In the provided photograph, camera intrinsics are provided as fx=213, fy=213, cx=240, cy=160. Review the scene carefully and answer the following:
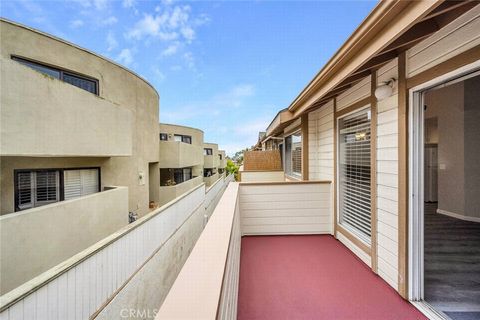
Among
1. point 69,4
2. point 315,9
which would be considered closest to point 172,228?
point 69,4

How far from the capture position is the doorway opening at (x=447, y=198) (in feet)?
7.73

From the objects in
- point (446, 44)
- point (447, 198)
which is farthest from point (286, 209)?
point (447, 198)

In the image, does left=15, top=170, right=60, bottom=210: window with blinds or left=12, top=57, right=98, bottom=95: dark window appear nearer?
left=15, top=170, right=60, bottom=210: window with blinds

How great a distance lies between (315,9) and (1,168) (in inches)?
374

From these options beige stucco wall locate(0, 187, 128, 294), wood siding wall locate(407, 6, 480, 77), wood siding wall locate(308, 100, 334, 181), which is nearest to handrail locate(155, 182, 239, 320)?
wood siding wall locate(407, 6, 480, 77)

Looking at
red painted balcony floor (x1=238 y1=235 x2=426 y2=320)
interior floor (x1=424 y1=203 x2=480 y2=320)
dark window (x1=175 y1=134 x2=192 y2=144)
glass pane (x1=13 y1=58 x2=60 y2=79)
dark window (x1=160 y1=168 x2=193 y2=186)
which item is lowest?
red painted balcony floor (x1=238 y1=235 x2=426 y2=320)

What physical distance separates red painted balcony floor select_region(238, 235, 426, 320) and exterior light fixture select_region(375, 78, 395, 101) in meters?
2.45

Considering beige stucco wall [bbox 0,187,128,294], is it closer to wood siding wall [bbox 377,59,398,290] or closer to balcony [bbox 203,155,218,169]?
wood siding wall [bbox 377,59,398,290]

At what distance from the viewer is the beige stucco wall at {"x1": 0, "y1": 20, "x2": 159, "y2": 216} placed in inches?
159

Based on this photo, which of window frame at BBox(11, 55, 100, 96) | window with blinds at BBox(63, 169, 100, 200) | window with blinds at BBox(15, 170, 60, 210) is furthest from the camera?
window with blinds at BBox(63, 169, 100, 200)

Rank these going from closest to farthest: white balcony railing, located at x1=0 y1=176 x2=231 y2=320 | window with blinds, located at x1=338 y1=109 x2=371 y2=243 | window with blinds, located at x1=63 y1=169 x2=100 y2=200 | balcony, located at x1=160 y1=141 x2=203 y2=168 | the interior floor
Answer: white balcony railing, located at x1=0 y1=176 x2=231 y2=320
the interior floor
window with blinds, located at x1=338 y1=109 x2=371 y2=243
window with blinds, located at x1=63 y1=169 x2=100 y2=200
balcony, located at x1=160 y1=141 x2=203 y2=168

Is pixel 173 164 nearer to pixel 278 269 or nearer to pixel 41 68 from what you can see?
pixel 41 68

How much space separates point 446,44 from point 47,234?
6041mm

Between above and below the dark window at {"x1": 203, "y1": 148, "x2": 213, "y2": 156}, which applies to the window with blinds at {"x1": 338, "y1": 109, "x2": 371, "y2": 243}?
below
